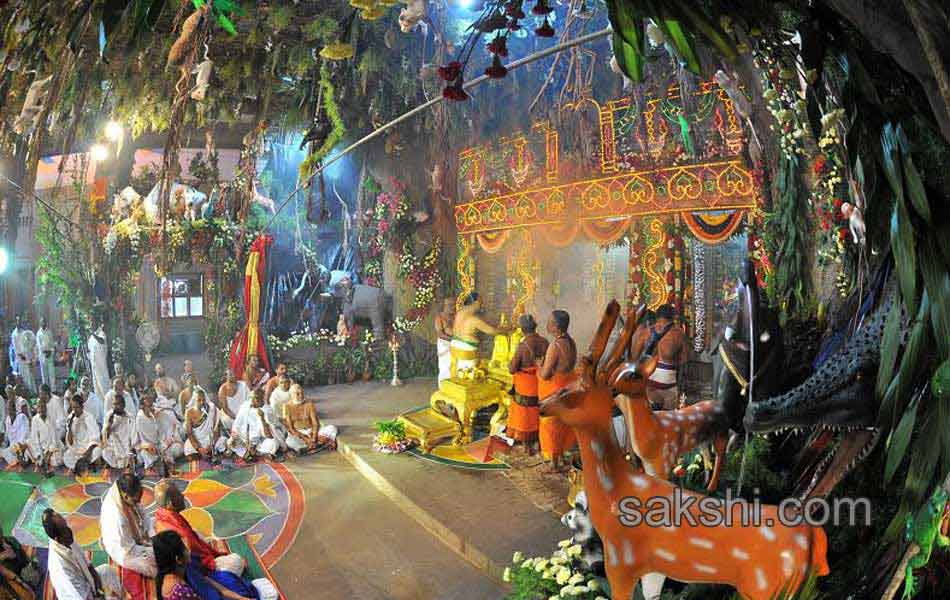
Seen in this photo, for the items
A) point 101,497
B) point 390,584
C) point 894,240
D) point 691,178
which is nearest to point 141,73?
point 101,497

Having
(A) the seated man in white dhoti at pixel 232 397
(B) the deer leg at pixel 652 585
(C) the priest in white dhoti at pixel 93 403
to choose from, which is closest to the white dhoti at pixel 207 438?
(A) the seated man in white dhoti at pixel 232 397

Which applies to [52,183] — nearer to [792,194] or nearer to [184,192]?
[184,192]

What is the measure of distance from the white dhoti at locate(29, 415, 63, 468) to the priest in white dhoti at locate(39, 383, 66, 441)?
3cm

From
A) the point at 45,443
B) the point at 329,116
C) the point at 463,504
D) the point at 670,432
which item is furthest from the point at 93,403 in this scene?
the point at 670,432

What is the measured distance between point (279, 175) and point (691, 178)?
5776mm

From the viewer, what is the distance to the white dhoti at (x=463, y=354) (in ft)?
24.0

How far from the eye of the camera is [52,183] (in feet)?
25.6

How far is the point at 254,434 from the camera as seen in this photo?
22.5 ft

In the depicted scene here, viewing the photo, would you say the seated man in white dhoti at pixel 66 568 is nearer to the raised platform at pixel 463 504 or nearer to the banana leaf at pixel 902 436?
the raised platform at pixel 463 504

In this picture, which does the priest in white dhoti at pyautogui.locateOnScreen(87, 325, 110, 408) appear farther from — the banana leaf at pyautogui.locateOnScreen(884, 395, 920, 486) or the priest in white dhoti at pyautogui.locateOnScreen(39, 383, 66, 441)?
the banana leaf at pyautogui.locateOnScreen(884, 395, 920, 486)

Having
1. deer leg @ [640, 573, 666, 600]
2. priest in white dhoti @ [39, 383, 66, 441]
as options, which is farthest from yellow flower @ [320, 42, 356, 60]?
priest in white dhoti @ [39, 383, 66, 441]

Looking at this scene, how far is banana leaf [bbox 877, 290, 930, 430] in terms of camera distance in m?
1.64

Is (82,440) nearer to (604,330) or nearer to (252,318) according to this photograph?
(252,318)

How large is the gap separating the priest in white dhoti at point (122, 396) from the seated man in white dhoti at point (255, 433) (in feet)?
3.62
